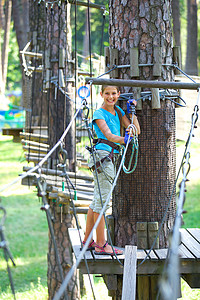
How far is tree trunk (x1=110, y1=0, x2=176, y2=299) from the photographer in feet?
11.5

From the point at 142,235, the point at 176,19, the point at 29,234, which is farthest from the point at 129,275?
the point at 176,19

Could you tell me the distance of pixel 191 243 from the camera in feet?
11.3

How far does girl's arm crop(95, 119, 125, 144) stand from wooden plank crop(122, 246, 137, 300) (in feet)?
2.31

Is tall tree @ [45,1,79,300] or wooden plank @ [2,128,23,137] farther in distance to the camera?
wooden plank @ [2,128,23,137]

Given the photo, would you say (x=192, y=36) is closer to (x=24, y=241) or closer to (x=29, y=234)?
(x=29, y=234)

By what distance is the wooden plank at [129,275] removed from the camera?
2988 mm

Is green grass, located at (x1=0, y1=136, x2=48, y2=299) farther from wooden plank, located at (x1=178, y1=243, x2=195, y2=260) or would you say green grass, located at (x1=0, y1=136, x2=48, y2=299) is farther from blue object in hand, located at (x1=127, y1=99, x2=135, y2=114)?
wooden plank, located at (x1=178, y1=243, x2=195, y2=260)

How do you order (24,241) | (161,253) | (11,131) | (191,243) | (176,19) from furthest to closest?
(176,19) < (24,241) < (11,131) < (191,243) < (161,253)

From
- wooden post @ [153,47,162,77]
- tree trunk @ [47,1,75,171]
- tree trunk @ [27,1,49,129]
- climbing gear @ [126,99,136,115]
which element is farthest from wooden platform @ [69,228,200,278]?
tree trunk @ [27,1,49,129]

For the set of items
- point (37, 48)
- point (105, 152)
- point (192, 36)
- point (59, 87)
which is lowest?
point (105, 152)

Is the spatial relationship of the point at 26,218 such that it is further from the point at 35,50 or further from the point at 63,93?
the point at 63,93

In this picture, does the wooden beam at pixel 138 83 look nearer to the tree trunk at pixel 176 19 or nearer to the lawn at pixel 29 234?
the lawn at pixel 29 234

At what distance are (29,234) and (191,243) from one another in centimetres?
833

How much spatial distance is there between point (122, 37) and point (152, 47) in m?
0.23
